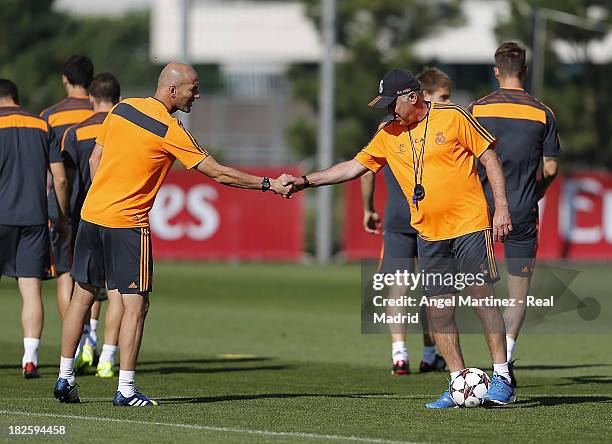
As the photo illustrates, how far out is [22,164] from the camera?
12.5 m

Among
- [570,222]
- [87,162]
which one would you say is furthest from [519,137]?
[570,222]

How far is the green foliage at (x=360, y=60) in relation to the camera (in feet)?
162

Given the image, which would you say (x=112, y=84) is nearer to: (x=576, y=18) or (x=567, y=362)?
(x=567, y=362)

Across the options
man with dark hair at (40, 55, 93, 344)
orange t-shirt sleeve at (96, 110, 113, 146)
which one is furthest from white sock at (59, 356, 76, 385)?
man with dark hair at (40, 55, 93, 344)

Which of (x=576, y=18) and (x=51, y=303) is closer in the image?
(x=51, y=303)

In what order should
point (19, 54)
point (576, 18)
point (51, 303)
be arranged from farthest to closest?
1. point (19, 54)
2. point (576, 18)
3. point (51, 303)

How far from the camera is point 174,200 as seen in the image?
96.5ft

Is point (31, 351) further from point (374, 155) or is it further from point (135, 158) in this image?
point (374, 155)

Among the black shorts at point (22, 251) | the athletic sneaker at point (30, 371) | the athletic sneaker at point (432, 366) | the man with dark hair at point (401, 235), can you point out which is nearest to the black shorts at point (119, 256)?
the athletic sneaker at point (30, 371)

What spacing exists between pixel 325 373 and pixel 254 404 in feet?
8.34

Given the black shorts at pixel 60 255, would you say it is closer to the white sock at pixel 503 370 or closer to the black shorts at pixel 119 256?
the black shorts at pixel 119 256

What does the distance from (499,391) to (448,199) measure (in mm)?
1373

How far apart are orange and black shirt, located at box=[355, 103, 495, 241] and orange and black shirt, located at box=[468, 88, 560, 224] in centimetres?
168

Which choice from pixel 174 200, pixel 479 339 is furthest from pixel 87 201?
pixel 174 200
